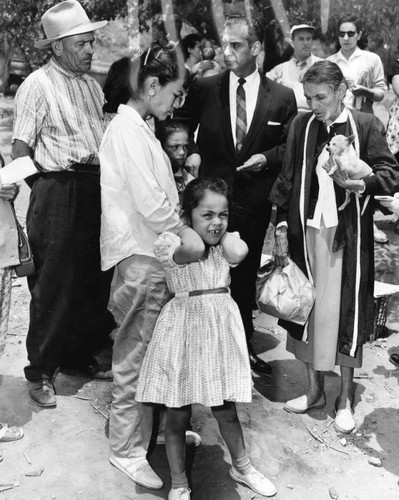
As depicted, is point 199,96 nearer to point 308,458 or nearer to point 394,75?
point 394,75

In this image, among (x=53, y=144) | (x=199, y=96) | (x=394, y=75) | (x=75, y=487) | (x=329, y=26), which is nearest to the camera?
(x=75, y=487)

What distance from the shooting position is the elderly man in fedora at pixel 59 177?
3910 millimetres

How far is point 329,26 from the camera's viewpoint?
8133mm

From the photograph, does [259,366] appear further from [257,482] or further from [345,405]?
[257,482]

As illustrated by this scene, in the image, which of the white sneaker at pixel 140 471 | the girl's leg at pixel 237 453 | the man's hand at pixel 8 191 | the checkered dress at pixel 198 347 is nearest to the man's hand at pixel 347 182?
the checkered dress at pixel 198 347

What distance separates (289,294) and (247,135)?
3.43ft

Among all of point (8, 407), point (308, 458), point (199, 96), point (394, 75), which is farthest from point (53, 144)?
point (394, 75)

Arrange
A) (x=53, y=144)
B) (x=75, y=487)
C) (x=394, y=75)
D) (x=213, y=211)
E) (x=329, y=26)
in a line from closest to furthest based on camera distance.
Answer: (x=213, y=211), (x=75, y=487), (x=53, y=144), (x=394, y=75), (x=329, y=26)

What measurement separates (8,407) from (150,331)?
119 cm

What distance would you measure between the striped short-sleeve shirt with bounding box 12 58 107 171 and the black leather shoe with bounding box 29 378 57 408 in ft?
4.18

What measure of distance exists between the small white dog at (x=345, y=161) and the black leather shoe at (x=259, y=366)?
159cm

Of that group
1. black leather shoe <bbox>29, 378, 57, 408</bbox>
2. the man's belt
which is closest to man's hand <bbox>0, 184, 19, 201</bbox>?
the man's belt

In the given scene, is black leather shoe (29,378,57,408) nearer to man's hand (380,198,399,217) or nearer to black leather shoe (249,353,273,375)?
black leather shoe (249,353,273,375)

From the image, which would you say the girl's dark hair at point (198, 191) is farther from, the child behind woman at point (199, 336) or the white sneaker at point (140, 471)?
the white sneaker at point (140, 471)
